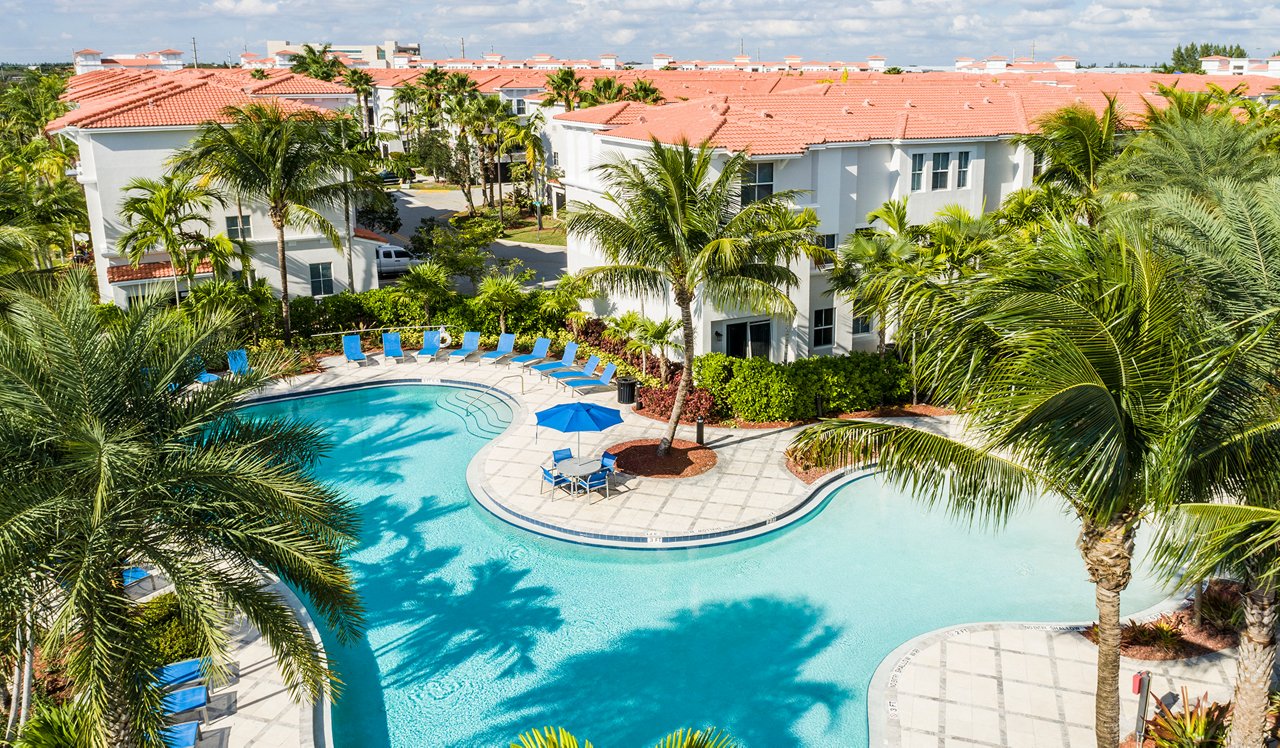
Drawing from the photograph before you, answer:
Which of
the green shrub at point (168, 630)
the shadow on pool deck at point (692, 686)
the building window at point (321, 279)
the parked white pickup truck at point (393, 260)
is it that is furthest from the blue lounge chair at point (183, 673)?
the parked white pickup truck at point (393, 260)

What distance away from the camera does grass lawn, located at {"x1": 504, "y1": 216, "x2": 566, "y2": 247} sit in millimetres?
48531

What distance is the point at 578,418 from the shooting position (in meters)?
18.9

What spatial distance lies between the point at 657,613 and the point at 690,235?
755cm

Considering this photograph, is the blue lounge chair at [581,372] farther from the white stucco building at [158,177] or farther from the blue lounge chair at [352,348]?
the white stucco building at [158,177]

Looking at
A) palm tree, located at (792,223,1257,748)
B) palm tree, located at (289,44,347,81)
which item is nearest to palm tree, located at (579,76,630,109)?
palm tree, located at (289,44,347,81)

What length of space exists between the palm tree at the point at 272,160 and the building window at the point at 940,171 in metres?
18.1

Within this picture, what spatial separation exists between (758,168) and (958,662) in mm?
14827

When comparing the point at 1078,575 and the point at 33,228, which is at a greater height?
the point at 33,228

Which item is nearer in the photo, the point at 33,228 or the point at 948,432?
the point at 33,228

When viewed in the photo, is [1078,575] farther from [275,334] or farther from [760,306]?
[275,334]

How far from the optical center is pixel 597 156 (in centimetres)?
2773

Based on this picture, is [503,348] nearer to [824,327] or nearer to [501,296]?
[501,296]

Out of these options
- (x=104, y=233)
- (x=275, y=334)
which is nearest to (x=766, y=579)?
(x=275, y=334)

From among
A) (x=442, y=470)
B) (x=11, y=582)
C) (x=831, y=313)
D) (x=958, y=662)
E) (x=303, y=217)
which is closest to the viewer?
(x=11, y=582)
